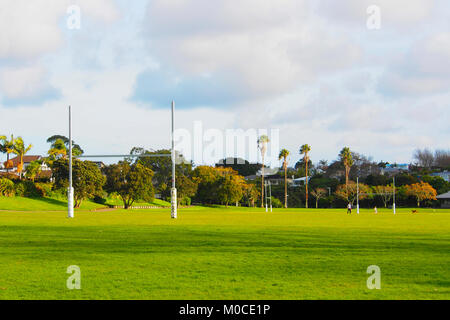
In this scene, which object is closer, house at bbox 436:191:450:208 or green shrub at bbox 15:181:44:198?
green shrub at bbox 15:181:44:198

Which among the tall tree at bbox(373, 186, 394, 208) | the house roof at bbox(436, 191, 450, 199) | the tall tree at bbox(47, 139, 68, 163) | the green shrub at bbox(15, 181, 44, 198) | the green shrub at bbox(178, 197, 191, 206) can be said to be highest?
the tall tree at bbox(47, 139, 68, 163)

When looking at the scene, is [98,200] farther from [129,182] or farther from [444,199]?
[444,199]

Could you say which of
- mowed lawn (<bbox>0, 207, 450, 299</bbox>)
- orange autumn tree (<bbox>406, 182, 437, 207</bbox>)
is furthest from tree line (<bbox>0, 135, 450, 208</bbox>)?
mowed lawn (<bbox>0, 207, 450, 299</bbox>)

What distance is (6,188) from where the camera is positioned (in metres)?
68.0

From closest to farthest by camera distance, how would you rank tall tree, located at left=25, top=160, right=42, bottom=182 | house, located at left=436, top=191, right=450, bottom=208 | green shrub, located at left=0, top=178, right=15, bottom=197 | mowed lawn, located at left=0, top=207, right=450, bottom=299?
mowed lawn, located at left=0, top=207, right=450, bottom=299 → green shrub, located at left=0, top=178, right=15, bottom=197 → tall tree, located at left=25, top=160, right=42, bottom=182 → house, located at left=436, top=191, right=450, bottom=208

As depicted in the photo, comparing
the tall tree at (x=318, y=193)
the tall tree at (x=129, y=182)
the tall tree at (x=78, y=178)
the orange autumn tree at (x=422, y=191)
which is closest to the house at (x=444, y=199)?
the orange autumn tree at (x=422, y=191)

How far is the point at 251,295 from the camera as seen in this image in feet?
28.4

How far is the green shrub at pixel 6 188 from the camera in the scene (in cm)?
6738

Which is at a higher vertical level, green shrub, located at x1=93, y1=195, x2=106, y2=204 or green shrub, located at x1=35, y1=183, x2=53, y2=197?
green shrub, located at x1=35, y1=183, x2=53, y2=197

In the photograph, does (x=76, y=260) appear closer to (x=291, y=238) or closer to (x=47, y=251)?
(x=47, y=251)

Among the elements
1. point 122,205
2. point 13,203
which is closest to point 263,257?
point 13,203

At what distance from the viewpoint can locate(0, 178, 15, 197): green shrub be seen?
67.4m

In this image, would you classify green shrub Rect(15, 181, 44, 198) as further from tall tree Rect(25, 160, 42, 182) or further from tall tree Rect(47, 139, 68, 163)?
tall tree Rect(47, 139, 68, 163)

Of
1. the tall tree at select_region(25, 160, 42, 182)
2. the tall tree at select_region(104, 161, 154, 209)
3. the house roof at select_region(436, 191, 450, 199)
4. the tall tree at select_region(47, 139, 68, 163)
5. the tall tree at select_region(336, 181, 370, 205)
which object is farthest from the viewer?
the tall tree at select_region(336, 181, 370, 205)
